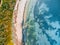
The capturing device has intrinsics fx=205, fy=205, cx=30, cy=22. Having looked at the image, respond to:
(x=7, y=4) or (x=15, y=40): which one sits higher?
(x=7, y=4)

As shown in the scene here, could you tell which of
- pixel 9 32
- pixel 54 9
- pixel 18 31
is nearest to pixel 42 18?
pixel 54 9

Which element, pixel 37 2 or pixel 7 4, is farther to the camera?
pixel 7 4

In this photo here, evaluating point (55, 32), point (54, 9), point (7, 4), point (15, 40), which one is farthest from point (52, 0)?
point (7, 4)

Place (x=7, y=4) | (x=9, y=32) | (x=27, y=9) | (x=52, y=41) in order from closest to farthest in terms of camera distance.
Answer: (x=52, y=41) < (x=27, y=9) < (x=9, y=32) < (x=7, y=4)

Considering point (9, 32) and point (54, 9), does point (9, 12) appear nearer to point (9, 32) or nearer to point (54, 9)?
point (9, 32)

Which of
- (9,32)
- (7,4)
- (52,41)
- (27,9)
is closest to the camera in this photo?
(52,41)

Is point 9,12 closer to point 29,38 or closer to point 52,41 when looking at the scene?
point 29,38
